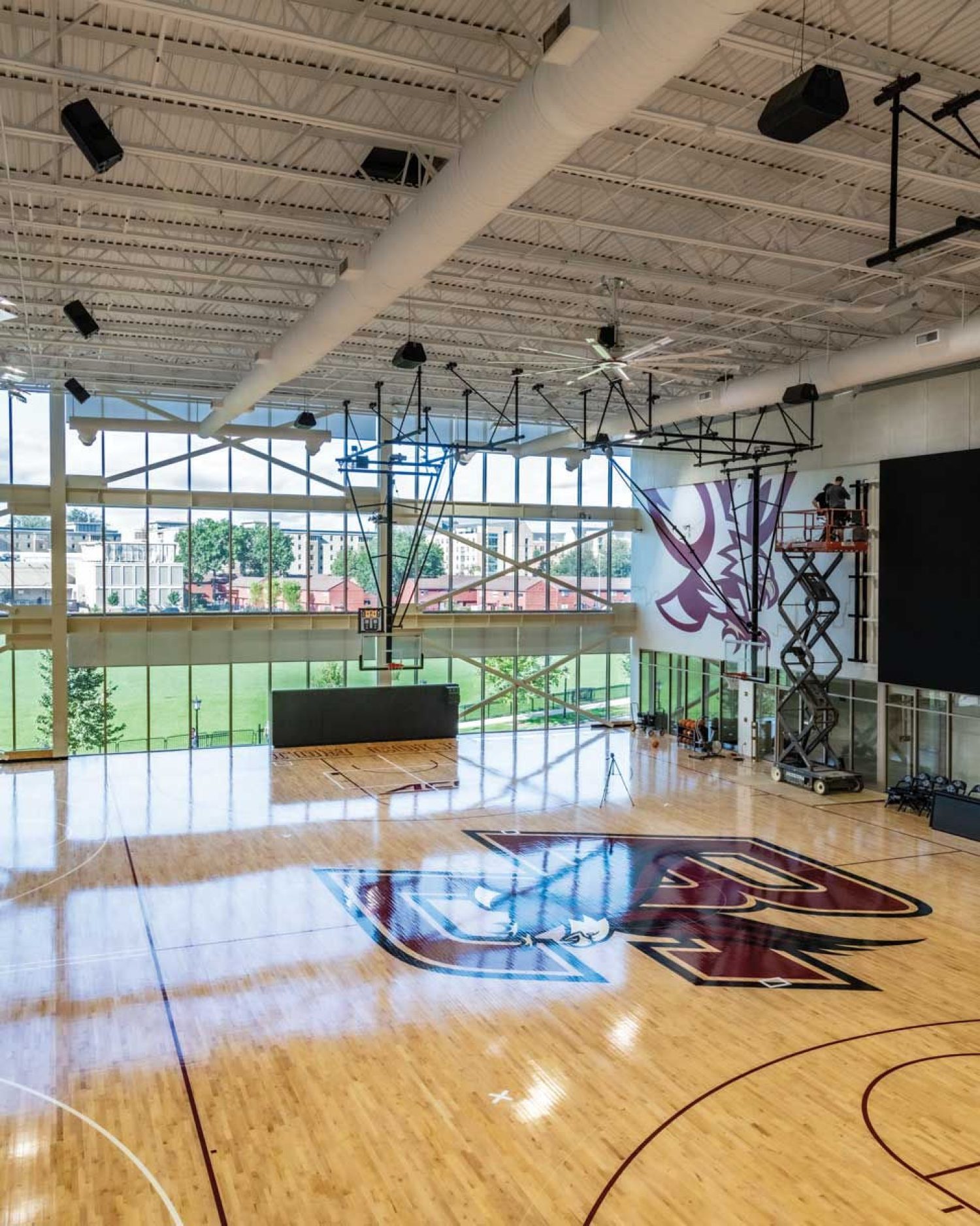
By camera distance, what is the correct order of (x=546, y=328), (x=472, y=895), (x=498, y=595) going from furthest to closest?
(x=498, y=595) → (x=546, y=328) → (x=472, y=895)

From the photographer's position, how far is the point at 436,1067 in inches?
339

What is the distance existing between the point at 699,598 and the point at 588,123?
2046 cm

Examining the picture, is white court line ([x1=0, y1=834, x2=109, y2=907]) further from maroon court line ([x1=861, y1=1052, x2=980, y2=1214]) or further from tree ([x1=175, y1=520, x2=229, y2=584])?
maroon court line ([x1=861, y1=1052, x2=980, y2=1214])

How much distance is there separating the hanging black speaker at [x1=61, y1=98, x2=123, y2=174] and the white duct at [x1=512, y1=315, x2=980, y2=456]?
35.3ft

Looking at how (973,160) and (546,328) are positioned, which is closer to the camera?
(973,160)

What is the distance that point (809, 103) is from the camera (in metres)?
7.00

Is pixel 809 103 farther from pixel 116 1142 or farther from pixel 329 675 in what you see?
pixel 329 675

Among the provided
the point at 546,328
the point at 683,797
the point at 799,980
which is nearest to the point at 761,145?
the point at 546,328

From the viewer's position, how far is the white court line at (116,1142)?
6555 mm

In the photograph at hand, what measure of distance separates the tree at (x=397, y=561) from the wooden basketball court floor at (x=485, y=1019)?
10.3 m

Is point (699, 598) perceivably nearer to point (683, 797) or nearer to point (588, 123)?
point (683, 797)

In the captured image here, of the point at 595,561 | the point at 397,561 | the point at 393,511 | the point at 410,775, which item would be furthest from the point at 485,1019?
the point at 595,561

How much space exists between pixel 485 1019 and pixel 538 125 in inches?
325

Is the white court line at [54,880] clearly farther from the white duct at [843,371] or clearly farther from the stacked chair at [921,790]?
the stacked chair at [921,790]
